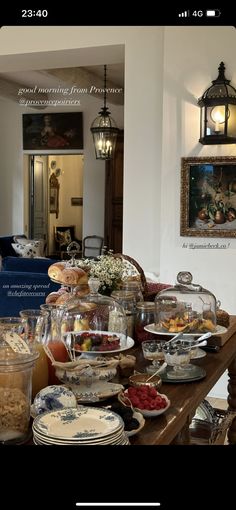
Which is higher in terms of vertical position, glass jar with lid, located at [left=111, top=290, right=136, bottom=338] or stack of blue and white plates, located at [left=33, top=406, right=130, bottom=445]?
glass jar with lid, located at [left=111, top=290, right=136, bottom=338]

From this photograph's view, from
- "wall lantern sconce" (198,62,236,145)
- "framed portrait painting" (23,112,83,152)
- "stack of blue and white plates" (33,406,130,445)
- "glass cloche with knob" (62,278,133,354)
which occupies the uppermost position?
"framed portrait painting" (23,112,83,152)

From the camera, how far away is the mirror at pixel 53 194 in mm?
9539

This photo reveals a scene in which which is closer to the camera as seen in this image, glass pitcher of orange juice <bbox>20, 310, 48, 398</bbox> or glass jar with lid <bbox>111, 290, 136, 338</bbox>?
glass pitcher of orange juice <bbox>20, 310, 48, 398</bbox>

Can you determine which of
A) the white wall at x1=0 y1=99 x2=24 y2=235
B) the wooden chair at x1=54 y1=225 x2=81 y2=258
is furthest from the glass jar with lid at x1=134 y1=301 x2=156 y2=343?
the wooden chair at x1=54 y1=225 x2=81 y2=258

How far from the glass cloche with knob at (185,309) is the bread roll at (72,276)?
306 millimetres

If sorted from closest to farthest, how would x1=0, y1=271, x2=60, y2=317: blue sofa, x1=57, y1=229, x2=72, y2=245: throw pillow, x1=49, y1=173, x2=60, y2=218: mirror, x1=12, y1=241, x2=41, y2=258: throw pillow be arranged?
x1=0, y1=271, x2=60, y2=317: blue sofa
x1=12, y1=241, x2=41, y2=258: throw pillow
x1=57, y1=229, x2=72, y2=245: throw pillow
x1=49, y1=173, x2=60, y2=218: mirror

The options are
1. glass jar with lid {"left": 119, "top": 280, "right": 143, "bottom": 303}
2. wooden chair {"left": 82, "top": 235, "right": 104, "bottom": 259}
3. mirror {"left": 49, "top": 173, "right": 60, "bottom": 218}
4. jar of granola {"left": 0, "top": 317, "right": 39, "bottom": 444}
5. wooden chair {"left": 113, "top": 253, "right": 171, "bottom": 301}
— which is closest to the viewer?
jar of granola {"left": 0, "top": 317, "right": 39, "bottom": 444}

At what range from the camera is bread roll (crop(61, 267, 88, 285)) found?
6.32 feet

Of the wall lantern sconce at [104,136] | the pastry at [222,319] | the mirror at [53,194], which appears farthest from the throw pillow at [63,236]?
the pastry at [222,319]

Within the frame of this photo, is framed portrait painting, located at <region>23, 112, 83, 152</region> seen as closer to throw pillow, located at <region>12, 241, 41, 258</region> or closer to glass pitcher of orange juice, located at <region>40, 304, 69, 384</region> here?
throw pillow, located at <region>12, 241, 41, 258</region>

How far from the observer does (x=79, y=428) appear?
1.00 meters

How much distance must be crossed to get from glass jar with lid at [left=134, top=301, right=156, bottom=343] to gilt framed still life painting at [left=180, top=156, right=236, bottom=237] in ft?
6.22
